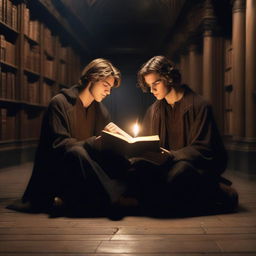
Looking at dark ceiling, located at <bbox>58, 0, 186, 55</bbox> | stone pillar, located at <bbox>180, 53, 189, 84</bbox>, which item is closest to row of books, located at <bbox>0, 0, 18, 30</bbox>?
stone pillar, located at <bbox>180, 53, 189, 84</bbox>

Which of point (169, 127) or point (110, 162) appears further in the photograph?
point (169, 127)

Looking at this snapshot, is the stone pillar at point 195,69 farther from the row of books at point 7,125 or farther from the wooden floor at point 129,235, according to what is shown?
the wooden floor at point 129,235

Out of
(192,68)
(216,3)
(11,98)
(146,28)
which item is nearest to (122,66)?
(146,28)

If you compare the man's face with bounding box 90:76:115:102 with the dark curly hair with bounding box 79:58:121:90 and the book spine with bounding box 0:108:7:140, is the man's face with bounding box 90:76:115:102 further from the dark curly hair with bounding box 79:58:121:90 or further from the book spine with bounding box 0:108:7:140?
the book spine with bounding box 0:108:7:140

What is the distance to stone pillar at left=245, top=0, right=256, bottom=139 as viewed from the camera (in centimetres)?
616

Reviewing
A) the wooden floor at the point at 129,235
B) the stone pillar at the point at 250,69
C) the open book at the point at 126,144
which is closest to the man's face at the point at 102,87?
the open book at the point at 126,144

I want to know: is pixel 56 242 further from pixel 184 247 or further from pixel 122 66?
pixel 122 66

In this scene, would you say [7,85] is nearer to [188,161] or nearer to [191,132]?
[191,132]

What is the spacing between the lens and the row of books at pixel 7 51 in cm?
678

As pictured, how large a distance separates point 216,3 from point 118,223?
6441 mm

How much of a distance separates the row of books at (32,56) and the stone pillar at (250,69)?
160 inches

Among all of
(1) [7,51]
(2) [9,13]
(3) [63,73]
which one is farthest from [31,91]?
(3) [63,73]

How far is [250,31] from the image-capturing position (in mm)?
6195

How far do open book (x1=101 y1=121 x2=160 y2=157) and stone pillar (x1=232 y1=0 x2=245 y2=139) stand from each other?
12.6 feet
